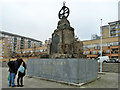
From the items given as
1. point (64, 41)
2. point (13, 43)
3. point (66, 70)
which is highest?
point (13, 43)

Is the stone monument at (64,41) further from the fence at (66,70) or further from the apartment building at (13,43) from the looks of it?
the apartment building at (13,43)

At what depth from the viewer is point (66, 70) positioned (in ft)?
25.9

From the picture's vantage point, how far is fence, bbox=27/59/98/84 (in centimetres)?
745

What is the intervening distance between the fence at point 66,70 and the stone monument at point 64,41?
151 centimetres

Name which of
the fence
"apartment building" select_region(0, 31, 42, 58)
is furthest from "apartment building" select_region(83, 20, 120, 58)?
the fence

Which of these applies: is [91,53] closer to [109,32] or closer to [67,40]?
[109,32]

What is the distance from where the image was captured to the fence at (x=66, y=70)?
7445 mm

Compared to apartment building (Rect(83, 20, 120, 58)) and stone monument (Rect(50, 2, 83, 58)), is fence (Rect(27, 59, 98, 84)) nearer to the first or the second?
stone monument (Rect(50, 2, 83, 58))

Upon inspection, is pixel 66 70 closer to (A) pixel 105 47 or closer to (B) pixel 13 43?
(A) pixel 105 47

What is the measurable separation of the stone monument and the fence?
→ 4.96 ft

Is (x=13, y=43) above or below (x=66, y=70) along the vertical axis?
above

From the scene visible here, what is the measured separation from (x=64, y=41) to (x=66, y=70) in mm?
3764

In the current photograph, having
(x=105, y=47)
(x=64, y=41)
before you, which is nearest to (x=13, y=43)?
(x=105, y=47)

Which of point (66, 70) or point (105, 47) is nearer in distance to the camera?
point (66, 70)
